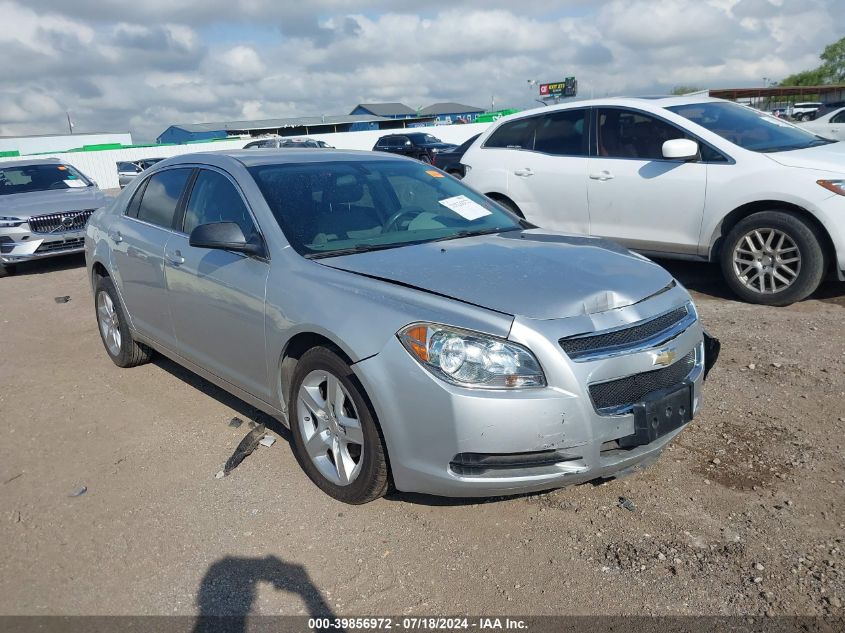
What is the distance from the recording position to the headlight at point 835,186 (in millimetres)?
5402

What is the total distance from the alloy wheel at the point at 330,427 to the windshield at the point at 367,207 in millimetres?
671

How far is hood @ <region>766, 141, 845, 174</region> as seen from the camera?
5535 millimetres

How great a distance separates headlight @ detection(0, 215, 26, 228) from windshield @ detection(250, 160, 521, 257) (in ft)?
23.6

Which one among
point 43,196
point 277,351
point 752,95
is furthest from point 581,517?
point 752,95

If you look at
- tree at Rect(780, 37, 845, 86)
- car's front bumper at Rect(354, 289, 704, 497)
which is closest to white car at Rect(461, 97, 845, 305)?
car's front bumper at Rect(354, 289, 704, 497)

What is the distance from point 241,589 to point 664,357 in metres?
1.96

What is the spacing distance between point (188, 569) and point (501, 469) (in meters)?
1.37

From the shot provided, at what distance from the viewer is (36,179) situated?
10742mm

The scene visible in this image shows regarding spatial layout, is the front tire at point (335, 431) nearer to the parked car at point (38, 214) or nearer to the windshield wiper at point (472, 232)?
the windshield wiper at point (472, 232)

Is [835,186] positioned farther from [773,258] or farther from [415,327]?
[415,327]

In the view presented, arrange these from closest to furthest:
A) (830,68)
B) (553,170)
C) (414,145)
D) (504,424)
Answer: (504,424) → (553,170) → (414,145) → (830,68)

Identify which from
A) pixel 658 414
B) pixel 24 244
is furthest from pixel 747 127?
pixel 24 244

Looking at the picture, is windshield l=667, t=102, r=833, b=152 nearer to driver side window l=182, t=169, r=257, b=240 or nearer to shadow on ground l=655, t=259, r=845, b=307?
shadow on ground l=655, t=259, r=845, b=307

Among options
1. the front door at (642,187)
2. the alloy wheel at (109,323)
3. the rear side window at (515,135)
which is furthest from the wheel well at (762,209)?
the alloy wheel at (109,323)
